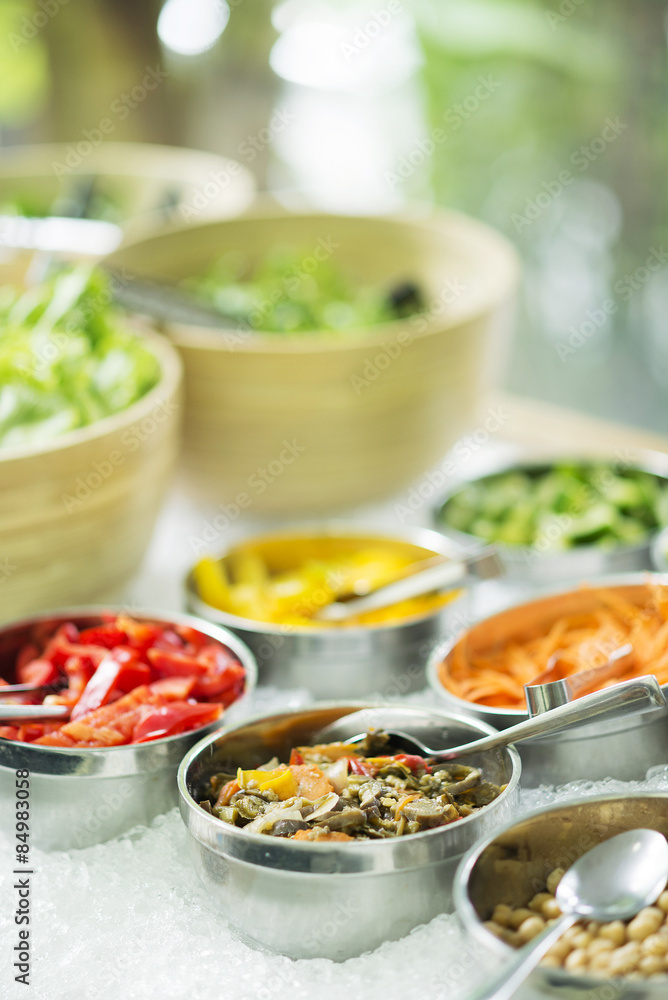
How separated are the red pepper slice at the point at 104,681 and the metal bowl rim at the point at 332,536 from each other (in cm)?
22

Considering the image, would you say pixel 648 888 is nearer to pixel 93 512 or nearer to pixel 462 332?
pixel 93 512

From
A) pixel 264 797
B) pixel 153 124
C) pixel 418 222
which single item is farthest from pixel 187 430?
pixel 153 124

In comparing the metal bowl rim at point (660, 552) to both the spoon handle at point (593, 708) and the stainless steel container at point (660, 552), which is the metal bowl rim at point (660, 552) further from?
the spoon handle at point (593, 708)

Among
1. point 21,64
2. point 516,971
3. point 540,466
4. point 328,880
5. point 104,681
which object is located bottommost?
point 21,64

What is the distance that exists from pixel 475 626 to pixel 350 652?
0.18 m

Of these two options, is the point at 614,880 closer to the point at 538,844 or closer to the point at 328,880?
the point at 538,844

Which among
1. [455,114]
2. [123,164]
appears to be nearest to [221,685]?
[123,164]

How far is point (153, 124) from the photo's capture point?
4.36 m

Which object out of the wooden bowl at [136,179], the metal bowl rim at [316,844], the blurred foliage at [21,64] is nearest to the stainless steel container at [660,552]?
the metal bowl rim at [316,844]

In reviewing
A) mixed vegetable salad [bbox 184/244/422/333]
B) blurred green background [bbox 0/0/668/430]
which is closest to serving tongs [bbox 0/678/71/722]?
mixed vegetable salad [bbox 184/244/422/333]

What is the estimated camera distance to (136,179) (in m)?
3.04

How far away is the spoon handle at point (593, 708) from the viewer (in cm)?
116

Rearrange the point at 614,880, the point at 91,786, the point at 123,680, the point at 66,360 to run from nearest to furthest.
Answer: the point at 614,880
the point at 91,786
the point at 123,680
the point at 66,360

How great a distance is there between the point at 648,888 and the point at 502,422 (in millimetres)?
1729
